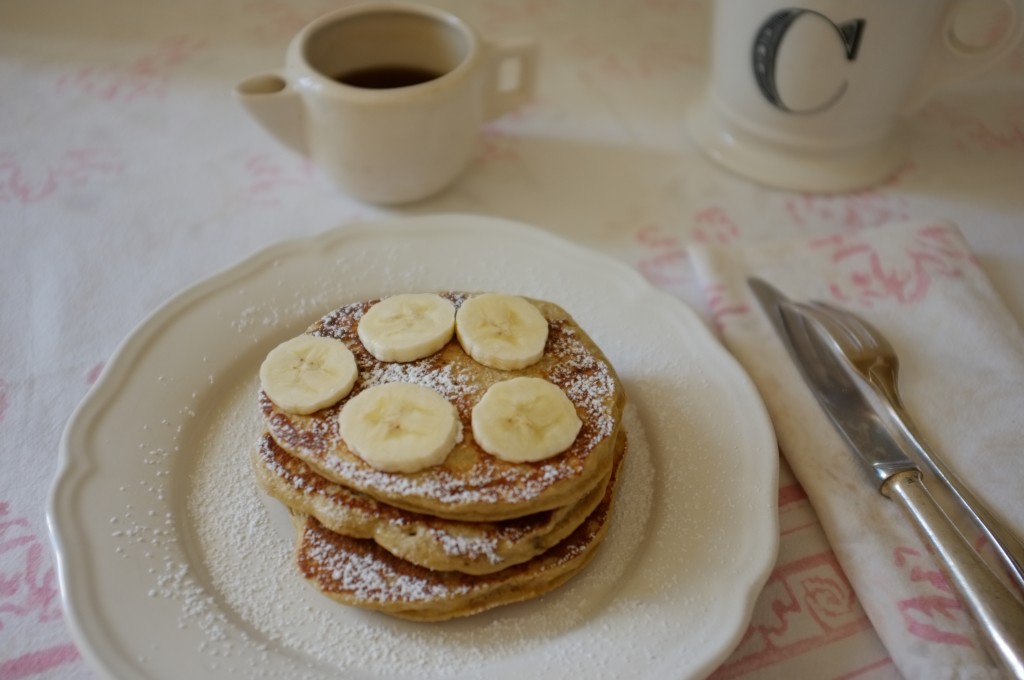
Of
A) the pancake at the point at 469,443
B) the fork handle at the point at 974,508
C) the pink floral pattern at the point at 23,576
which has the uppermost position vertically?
the pancake at the point at 469,443

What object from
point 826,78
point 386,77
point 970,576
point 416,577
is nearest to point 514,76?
point 386,77

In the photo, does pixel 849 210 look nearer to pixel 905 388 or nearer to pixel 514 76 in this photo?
pixel 905 388

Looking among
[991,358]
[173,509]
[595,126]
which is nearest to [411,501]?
[173,509]

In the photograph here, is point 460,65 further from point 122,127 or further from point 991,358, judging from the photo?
point 991,358

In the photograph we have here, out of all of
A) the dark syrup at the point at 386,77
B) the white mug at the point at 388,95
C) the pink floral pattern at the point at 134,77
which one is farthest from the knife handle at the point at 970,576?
the pink floral pattern at the point at 134,77

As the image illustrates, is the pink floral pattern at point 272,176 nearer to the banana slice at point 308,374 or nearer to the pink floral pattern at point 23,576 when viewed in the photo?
the banana slice at point 308,374

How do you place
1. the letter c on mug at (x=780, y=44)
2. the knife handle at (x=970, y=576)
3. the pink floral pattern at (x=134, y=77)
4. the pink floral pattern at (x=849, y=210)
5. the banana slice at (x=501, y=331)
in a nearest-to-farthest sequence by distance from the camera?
the knife handle at (x=970, y=576) < the banana slice at (x=501, y=331) < the letter c on mug at (x=780, y=44) < the pink floral pattern at (x=849, y=210) < the pink floral pattern at (x=134, y=77)
